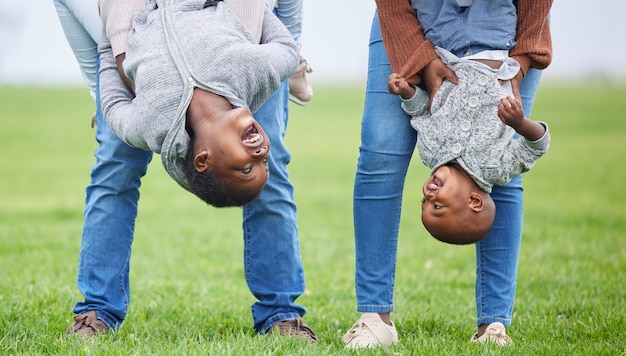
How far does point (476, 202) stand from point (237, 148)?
0.95 meters

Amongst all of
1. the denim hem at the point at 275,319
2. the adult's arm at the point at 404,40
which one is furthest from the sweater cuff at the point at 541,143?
the denim hem at the point at 275,319

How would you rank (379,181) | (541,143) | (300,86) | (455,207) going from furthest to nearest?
(300,86)
(379,181)
(455,207)
(541,143)

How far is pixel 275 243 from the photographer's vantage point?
3.62m

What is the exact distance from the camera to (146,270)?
605 cm

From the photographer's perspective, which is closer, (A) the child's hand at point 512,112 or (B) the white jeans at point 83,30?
(A) the child's hand at point 512,112

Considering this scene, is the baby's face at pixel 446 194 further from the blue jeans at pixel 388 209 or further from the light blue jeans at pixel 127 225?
the light blue jeans at pixel 127 225

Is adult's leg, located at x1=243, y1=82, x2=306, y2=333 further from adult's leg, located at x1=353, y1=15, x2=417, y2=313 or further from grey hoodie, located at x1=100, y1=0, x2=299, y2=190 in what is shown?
grey hoodie, located at x1=100, y1=0, x2=299, y2=190

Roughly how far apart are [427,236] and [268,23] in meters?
4.97

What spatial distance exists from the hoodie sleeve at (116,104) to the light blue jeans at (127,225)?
26cm

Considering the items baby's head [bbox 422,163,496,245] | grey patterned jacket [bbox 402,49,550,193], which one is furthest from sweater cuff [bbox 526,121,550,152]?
baby's head [bbox 422,163,496,245]

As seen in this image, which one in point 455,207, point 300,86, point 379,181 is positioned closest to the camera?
point 455,207

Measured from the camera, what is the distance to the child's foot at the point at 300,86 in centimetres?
388

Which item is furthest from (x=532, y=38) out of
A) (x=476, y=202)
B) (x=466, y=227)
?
(x=466, y=227)

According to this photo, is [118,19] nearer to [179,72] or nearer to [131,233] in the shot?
[179,72]
